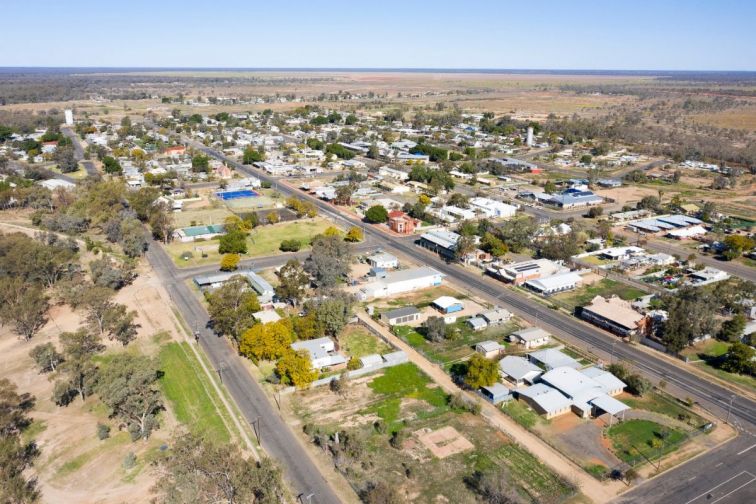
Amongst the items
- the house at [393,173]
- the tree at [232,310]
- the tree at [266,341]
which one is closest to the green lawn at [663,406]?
the tree at [266,341]

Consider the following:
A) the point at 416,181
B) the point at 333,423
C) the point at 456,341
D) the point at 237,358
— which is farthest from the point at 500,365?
the point at 416,181

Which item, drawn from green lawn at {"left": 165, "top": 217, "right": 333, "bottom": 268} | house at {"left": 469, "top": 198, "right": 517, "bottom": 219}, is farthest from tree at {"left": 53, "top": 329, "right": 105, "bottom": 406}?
house at {"left": 469, "top": 198, "right": 517, "bottom": 219}

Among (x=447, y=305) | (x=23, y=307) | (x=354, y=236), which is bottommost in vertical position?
(x=447, y=305)

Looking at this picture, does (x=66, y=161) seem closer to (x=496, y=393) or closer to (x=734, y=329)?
(x=496, y=393)

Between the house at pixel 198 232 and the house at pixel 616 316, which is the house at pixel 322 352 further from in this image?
the house at pixel 198 232

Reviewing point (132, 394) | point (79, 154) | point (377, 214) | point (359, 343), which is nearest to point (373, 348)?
point (359, 343)
